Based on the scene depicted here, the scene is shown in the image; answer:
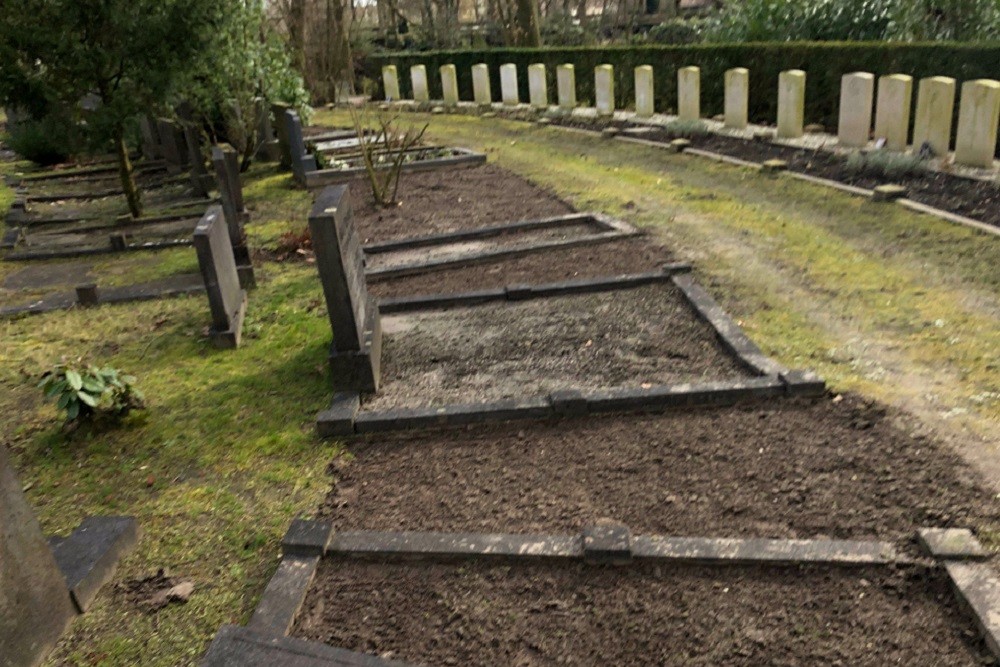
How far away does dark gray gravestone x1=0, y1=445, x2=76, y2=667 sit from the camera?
9.45ft

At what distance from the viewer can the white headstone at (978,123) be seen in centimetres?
898

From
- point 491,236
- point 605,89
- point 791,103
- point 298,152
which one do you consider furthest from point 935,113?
point 298,152

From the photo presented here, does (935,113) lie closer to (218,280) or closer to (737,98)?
(737,98)

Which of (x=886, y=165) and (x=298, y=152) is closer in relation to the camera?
(x=886, y=165)

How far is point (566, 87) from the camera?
17203 millimetres

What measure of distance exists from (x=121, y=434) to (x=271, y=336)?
151 centimetres

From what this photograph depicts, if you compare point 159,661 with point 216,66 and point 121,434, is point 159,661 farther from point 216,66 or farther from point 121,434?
point 216,66

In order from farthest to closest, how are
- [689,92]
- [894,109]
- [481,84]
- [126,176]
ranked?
[481,84] < [689,92] < [894,109] < [126,176]

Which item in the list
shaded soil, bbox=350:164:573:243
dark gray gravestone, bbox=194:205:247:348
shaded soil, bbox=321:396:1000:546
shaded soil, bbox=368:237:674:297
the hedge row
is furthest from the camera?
the hedge row

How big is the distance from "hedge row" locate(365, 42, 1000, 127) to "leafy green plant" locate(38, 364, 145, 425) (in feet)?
34.4

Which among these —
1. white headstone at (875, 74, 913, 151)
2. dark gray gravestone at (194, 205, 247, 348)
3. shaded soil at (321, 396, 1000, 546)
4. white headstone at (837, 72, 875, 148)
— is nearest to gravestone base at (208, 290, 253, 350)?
dark gray gravestone at (194, 205, 247, 348)

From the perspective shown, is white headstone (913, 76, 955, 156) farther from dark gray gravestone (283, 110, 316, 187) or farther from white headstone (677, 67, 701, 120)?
dark gray gravestone (283, 110, 316, 187)

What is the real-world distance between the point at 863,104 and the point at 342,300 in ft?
28.5

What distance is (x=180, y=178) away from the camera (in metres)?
12.6
